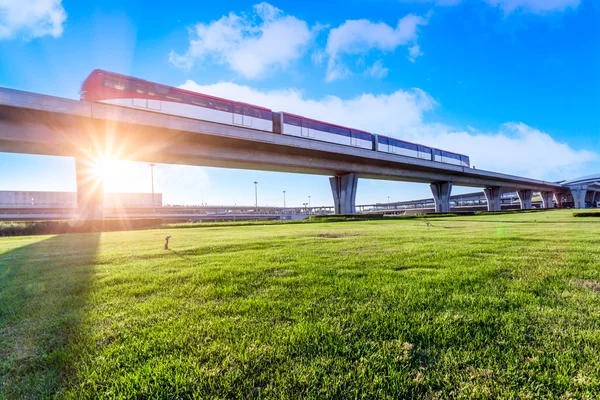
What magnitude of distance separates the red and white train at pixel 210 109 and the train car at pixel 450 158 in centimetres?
1184

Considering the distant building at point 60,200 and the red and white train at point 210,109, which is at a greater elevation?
the red and white train at point 210,109

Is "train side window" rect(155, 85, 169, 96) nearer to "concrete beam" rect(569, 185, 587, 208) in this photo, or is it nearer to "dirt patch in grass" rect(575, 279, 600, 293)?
"dirt patch in grass" rect(575, 279, 600, 293)

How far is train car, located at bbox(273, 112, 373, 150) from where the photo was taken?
28766 mm

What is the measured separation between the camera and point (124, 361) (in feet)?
7.23

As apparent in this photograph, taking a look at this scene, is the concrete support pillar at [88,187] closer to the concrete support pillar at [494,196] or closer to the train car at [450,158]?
the train car at [450,158]

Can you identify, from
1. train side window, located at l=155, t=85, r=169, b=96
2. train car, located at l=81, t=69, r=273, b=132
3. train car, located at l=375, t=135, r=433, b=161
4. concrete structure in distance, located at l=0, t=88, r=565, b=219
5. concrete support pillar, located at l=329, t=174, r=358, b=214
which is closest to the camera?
concrete structure in distance, located at l=0, t=88, r=565, b=219

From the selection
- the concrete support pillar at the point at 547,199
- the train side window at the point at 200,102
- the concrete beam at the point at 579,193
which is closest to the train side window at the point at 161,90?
the train side window at the point at 200,102

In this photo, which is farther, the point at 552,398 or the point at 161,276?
the point at 161,276

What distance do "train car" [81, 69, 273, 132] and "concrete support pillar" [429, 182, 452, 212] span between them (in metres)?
39.0

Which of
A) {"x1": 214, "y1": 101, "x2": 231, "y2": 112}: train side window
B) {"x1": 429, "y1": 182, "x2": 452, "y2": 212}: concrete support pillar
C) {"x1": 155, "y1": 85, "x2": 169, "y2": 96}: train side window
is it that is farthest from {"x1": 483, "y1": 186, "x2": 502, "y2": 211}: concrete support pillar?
{"x1": 155, "y1": 85, "x2": 169, "y2": 96}: train side window

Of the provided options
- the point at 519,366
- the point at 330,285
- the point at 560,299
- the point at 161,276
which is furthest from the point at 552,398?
the point at 161,276

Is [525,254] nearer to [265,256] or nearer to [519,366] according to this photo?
[519,366]

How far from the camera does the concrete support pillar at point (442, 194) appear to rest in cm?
5175

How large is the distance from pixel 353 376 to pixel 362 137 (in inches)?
1387
